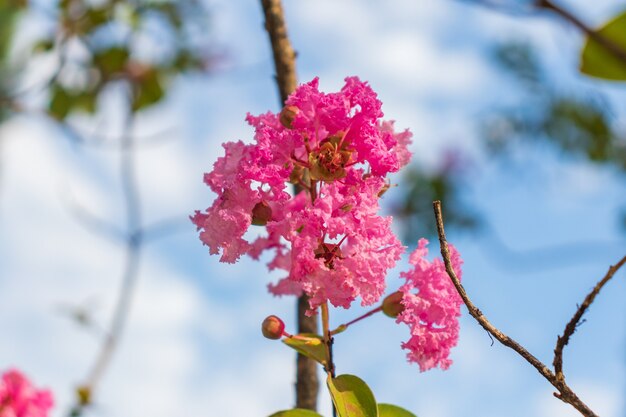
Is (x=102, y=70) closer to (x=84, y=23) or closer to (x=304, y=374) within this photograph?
(x=84, y=23)

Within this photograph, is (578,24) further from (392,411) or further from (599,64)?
(392,411)

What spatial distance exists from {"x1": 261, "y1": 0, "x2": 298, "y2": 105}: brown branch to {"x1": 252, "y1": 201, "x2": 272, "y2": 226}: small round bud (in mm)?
405

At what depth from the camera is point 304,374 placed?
1321 millimetres

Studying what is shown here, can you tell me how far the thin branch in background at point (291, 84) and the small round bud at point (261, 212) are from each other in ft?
1.01

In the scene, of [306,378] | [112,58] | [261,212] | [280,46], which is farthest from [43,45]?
[261,212]

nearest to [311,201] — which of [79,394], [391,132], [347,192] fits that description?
[347,192]

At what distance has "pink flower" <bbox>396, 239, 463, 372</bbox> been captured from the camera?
1.07 meters

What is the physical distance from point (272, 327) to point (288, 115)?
30cm

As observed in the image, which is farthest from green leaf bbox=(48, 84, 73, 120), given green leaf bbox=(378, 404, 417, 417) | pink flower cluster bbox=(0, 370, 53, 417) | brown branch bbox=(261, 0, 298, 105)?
green leaf bbox=(378, 404, 417, 417)

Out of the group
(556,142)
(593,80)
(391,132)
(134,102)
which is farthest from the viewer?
(556,142)

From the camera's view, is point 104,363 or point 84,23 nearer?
point 104,363

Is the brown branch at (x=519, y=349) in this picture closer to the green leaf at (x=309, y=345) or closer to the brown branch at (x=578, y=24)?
the green leaf at (x=309, y=345)

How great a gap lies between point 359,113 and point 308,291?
0.25 metres

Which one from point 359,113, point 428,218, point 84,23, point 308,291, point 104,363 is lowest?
point 308,291
